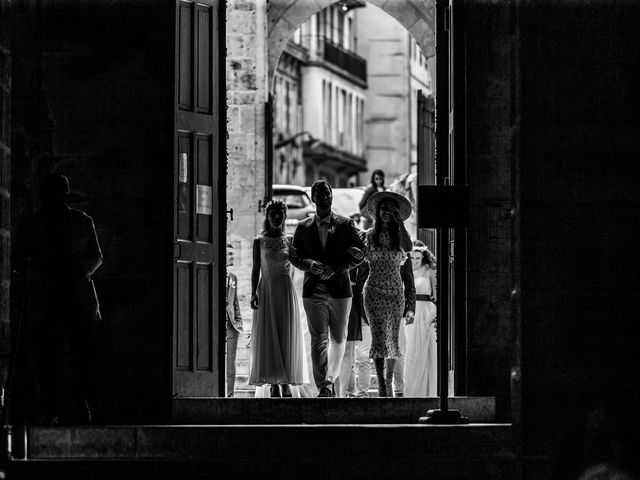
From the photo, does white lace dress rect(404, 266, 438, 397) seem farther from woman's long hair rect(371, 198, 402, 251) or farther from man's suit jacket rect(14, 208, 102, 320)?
man's suit jacket rect(14, 208, 102, 320)

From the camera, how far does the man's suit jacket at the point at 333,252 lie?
1712 centimetres

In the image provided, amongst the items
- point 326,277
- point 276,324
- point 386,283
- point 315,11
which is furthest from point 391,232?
point 315,11

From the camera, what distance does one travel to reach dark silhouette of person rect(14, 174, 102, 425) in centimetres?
1495

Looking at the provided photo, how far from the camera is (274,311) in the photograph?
17.8m

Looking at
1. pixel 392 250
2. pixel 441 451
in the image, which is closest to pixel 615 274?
pixel 441 451

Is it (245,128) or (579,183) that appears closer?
(579,183)

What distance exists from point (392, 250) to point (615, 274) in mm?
3160

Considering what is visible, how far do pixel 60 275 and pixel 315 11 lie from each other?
1514cm

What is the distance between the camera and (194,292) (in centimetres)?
1659

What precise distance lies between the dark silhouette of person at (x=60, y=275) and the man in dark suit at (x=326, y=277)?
8.57 ft

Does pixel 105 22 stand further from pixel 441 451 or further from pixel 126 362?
pixel 441 451

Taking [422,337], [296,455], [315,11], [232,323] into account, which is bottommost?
[296,455]

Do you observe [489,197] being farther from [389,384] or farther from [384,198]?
[389,384]

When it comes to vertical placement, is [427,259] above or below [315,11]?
below
